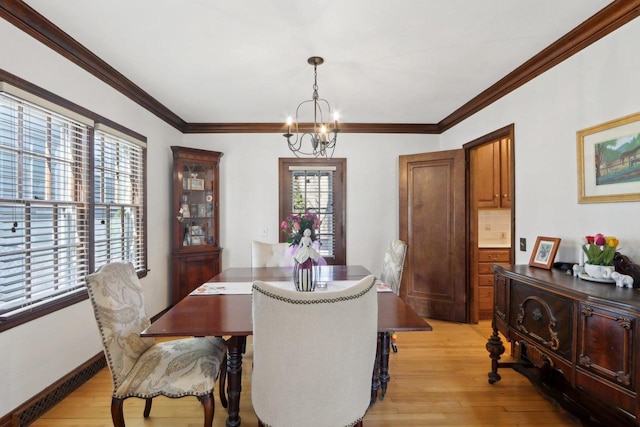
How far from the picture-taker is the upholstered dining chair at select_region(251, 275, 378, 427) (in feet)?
3.76

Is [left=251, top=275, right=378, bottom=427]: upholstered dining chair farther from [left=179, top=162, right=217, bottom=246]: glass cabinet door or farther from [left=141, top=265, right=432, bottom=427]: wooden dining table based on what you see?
[left=179, top=162, right=217, bottom=246]: glass cabinet door

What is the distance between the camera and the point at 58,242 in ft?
7.28

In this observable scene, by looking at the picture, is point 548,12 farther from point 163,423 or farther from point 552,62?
point 163,423

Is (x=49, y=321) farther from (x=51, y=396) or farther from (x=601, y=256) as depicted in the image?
(x=601, y=256)

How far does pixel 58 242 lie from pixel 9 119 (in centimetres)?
85

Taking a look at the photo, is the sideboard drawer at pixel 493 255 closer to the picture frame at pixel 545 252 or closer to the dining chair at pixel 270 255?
the picture frame at pixel 545 252

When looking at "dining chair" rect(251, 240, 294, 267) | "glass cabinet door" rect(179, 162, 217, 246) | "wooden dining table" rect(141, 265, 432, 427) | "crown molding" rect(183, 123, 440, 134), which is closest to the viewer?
"wooden dining table" rect(141, 265, 432, 427)

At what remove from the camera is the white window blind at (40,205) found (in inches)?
71.6

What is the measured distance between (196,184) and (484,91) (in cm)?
347

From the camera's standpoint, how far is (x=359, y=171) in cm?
434

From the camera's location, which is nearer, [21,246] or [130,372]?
[130,372]

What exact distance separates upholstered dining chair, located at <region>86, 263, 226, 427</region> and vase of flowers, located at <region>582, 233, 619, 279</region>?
7.18ft

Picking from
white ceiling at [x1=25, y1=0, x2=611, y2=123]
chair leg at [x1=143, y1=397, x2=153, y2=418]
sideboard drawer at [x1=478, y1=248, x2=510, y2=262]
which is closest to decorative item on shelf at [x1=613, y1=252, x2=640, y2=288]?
white ceiling at [x1=25, y1=0, x2=611, y2=123]

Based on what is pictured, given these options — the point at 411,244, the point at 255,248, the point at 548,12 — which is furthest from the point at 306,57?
the point at 411,244
